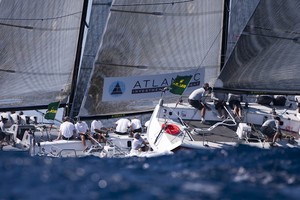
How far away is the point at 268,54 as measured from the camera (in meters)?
18.4

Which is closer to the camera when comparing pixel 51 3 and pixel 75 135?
pixel 75 135

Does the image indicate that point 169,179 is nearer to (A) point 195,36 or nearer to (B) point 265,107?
(B) point 265,107

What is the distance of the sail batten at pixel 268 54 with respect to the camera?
18.2 m

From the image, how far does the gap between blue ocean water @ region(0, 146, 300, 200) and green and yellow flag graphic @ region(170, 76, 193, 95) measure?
5979 mm

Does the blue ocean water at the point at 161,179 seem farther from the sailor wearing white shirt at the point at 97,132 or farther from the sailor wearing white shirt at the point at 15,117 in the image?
the sailor wearing white shirt at the point at 15,117

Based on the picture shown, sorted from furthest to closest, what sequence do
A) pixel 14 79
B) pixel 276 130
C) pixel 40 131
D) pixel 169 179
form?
pixel 14 79, pixel 40 131, pixel 276 130, pixel 169 179

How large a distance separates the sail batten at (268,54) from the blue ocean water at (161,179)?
420 cm

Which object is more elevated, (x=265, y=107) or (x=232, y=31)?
(x=232, y=31)

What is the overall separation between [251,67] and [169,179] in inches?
335

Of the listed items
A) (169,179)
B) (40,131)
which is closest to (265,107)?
(40,131)

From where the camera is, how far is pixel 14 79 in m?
24.7

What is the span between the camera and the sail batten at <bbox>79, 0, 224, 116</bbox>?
22.7 metres

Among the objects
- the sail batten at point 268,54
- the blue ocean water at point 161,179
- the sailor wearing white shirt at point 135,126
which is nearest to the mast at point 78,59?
the sailor wearing white shirt at point 135,126

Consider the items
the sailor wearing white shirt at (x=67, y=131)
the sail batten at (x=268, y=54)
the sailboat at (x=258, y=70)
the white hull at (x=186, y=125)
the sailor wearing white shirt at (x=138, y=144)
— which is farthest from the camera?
the sailor wearing white shirt at (x=67, y=131)
